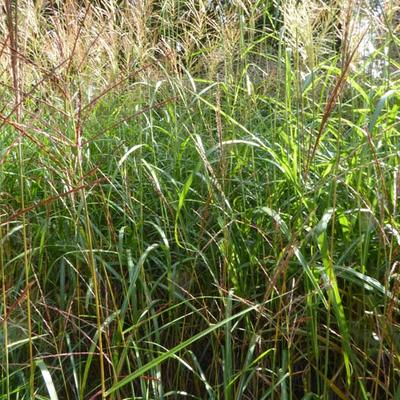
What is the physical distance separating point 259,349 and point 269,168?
82 cm

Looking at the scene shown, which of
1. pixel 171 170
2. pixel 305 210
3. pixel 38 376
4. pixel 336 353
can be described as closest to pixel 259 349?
pixel 336 353

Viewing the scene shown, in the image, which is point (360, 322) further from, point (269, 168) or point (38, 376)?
point (38, 376)

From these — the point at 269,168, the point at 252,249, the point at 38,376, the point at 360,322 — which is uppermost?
the point at 269,168

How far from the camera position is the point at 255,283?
2674mm

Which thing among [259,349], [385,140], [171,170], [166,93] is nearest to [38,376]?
[259,349]

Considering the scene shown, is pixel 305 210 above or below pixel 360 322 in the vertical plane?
above

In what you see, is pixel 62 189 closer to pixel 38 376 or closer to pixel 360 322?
pixel 38 376

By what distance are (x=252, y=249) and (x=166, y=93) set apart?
1513mm

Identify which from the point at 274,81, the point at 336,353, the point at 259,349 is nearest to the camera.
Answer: the point at 259,349

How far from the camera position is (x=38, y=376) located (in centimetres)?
262

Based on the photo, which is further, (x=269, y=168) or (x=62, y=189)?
(x=62, y=189)

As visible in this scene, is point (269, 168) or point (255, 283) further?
point (269, 168)

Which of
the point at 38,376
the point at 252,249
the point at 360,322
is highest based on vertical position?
the point at 252,249

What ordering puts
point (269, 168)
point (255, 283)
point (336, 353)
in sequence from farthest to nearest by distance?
point (269, 168) → point (255, 283) → point (336, 353)
